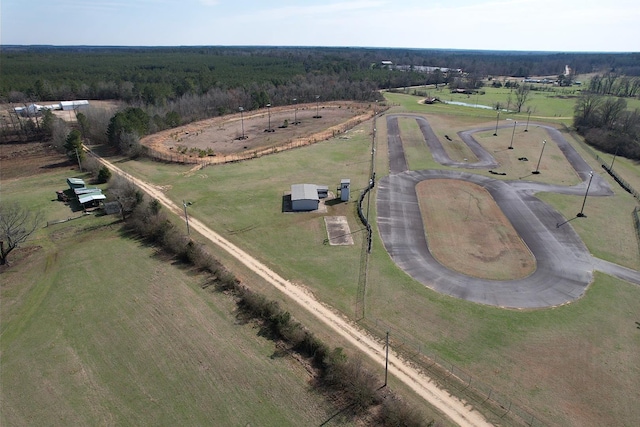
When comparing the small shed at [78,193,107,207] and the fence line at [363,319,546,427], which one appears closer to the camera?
the fence line at [363,319,546,427]

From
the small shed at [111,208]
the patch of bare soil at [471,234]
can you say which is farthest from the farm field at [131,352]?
the patch of bare soil at [471,234]

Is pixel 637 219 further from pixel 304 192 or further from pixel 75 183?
pixel 75 183

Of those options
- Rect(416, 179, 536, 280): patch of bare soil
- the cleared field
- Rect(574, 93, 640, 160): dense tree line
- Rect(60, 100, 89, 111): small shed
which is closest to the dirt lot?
Rect(416, 179, 536, 280): patch of bare soil

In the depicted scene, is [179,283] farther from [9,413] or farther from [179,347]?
[9,413]

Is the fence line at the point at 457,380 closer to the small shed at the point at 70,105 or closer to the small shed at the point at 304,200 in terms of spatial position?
the small shed at the point at 304,200

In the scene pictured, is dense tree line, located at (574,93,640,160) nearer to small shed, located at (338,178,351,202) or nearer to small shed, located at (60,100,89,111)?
small shed, located at (338,178,351,202)

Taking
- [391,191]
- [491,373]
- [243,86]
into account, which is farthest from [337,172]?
[243,86]

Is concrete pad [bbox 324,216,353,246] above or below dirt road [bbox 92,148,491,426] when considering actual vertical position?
above

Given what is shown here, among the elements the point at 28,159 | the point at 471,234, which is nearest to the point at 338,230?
the point at 471,234
